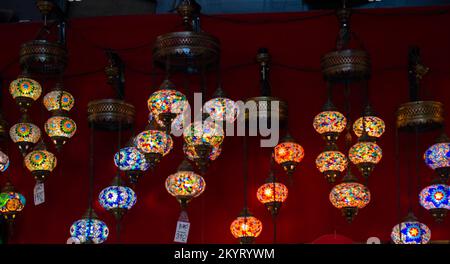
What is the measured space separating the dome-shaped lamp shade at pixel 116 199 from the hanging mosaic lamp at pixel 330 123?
1.26m

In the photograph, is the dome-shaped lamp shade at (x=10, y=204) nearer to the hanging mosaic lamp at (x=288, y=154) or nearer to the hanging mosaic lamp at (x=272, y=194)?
the hanging mosaic lamp at (x=272, y=194)

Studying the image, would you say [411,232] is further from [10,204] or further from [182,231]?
[10,204]

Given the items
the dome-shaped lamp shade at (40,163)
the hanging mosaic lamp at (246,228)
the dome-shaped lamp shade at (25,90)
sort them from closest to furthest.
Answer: the hanging mosaic lamp at (246,228)
the dome-shaped lamp shade at (40,163)
the dome-shaped lamp shade at (25,90)

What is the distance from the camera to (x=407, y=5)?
6152 millimetres

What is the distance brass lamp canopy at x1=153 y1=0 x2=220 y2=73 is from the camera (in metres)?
5.12

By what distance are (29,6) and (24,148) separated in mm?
1472

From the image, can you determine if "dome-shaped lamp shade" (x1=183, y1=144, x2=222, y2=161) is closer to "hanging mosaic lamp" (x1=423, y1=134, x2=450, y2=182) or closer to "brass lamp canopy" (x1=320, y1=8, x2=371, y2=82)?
"brass lamp canopy" (x1=320, y1=8, x2=371, y2=82)

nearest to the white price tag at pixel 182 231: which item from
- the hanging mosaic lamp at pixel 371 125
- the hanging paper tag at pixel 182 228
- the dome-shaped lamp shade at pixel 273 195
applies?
the hanging paper tag at pixel 182 228

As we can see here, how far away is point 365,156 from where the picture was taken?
5.16 meters

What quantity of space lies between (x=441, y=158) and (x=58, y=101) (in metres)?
2.46

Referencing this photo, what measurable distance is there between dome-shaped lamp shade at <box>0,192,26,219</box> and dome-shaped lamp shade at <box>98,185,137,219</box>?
2.07ft

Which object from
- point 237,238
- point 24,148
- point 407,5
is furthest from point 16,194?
point 407,5

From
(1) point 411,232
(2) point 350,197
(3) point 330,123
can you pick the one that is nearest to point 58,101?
(3) point 330,123

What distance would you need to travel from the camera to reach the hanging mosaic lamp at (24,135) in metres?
5.62
